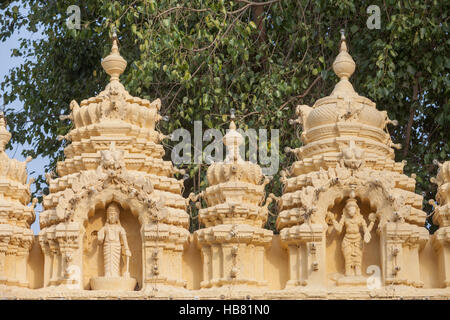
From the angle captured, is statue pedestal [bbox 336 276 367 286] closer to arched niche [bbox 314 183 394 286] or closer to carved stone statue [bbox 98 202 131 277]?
arched niche [bbox 314 183 394 286]

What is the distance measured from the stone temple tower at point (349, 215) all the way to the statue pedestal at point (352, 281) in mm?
14

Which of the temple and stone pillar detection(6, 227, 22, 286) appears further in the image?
stone pillar detection(6, 227, 22, 286)

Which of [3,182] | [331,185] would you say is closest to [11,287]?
[3,182]

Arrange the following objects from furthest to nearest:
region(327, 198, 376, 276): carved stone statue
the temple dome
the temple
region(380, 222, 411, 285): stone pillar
Result: the temple dome < region(327, 198, 376, 276): carved stone statue < the temple < region(380, 222, 411, 285): stone pillar

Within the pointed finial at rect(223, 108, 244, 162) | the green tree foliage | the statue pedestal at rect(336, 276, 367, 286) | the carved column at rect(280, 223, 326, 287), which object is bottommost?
the statue pedestal at rect(336, 276, 367, 286)

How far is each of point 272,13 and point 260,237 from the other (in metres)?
7.75

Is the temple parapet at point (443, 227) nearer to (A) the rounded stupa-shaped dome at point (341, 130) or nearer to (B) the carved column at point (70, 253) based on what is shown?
(A) the rounded stupa-shaped dome at point (341, 130)

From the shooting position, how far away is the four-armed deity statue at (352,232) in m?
16.9

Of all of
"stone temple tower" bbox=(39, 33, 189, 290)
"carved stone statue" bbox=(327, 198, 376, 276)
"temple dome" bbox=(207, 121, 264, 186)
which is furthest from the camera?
"temple dome" bbox=(207, 121, 264, 186)

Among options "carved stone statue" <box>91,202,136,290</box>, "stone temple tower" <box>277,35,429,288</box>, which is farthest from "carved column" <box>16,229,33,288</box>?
"stone temple tower" <box>277,35,429,288</box>

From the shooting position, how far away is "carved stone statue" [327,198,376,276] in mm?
16875

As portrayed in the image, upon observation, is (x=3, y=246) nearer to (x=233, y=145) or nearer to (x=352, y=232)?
(x=233, y=145)

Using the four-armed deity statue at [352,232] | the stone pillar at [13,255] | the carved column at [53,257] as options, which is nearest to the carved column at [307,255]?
the four-armed deity statue at [352,232]
